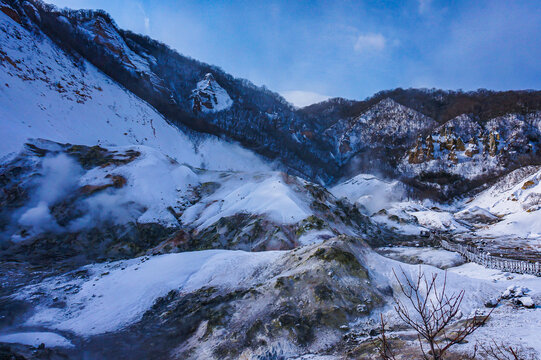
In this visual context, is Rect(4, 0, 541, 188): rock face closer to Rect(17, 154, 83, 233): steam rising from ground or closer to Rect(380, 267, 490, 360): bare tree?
Rect(17, 154, 83, 233): steam rising from ground

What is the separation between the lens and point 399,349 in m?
6.44

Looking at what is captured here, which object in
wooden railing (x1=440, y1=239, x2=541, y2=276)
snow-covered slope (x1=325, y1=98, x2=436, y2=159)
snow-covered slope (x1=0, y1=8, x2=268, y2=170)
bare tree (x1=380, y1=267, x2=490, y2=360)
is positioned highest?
snow-covered slope (x1=325, y1=98, x2=436, y2=159)

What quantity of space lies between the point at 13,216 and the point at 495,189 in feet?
306

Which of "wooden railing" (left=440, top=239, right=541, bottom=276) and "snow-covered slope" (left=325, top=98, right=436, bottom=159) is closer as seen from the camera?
"wooden railing" (left=440, top=239, right=541, bottom=276)

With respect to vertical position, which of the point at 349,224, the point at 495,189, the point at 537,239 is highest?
the point at 495,189

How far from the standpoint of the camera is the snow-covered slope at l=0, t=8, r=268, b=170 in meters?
28.5

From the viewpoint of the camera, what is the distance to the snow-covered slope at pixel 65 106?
28.5 meters

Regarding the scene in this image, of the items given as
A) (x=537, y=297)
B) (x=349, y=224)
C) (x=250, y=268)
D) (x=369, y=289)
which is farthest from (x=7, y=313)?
(x=349, y=224)

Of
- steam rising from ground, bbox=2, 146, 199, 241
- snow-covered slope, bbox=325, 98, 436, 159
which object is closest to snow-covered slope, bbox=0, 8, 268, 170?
steam rising from ground, bbox=2, 146, 199, 241

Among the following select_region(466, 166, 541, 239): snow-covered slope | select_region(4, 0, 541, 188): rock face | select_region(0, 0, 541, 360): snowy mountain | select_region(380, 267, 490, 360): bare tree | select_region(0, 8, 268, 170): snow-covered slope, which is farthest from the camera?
select_region(4, 0, 541, 188): rock face

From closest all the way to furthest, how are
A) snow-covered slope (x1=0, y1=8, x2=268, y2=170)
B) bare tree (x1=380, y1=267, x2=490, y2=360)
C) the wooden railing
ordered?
bare tree (x1=380, y1=267, x2=490, y2=360), the wooden railing, snow-covered slope (x1=0, y1=8, x2=268, y2=170)

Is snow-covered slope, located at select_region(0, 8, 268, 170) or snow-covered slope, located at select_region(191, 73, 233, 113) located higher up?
snow-covered slope, located at select_region(191, 73, 233, 113)

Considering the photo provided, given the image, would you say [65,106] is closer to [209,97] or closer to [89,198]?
[89,198]

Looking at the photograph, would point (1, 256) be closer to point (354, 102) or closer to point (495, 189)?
point (495, 189)
